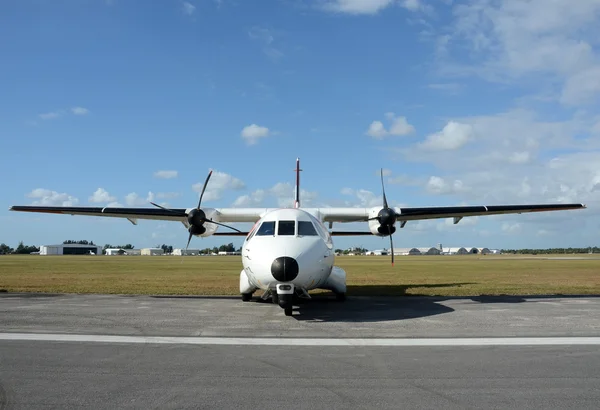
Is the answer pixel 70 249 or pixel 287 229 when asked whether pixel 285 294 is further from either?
pixel 70 249

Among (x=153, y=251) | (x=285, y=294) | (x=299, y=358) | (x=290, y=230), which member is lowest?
(x=299, y=358)

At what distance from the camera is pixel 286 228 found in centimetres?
1309

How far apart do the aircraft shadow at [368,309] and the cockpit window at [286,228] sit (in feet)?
7.17

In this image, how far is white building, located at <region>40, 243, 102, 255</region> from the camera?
16984 cm

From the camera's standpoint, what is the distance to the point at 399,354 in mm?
8031

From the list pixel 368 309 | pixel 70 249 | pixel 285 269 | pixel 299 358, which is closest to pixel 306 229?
pixel 285 269

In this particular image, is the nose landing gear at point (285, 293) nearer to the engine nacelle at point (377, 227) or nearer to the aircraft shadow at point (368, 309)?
the aircraft shadow at point (368, 309)

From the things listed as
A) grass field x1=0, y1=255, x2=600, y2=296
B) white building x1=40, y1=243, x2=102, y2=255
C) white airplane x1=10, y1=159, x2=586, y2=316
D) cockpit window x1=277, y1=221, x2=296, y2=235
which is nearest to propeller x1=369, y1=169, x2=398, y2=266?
white airplane x1=10, y1=159, x2=586, y2=316

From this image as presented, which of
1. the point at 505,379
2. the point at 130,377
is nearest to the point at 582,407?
the point at 505,379

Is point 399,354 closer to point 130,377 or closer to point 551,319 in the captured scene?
point 130,377

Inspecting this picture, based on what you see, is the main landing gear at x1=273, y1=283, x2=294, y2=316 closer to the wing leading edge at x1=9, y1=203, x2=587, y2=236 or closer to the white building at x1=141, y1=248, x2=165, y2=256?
the wing leading edge at x1=9, y1=203, x2=587, y2=236

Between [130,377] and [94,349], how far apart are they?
2221 mm

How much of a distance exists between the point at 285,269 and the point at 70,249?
189773 mm

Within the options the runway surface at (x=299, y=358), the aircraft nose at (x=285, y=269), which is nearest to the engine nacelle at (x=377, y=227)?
the runway surface at (x=299, y=358)
